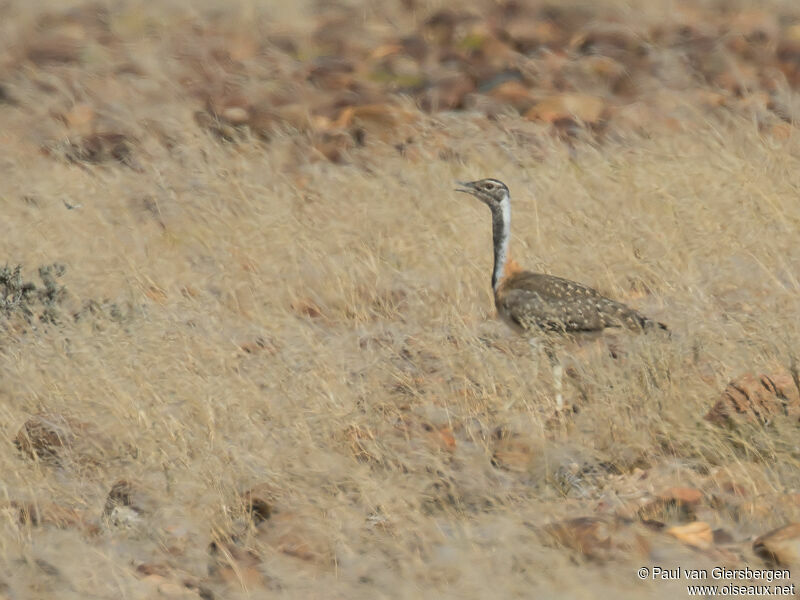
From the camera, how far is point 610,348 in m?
6.48

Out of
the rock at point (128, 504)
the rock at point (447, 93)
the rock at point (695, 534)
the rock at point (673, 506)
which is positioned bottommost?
the rock at point (447, 93)

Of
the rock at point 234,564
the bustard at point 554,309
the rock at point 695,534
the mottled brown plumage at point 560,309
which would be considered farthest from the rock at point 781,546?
the mottled brown plumage at point 560,309

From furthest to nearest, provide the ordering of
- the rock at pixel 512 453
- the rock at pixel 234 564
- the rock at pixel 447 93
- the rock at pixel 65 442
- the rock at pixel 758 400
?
the rock at pixel 447 93, the rock at pixel 65 442, the rock at pixel 512 453, the rock at pixel 758 400, the rock at pixel 234 564

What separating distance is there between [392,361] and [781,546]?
2663 mm

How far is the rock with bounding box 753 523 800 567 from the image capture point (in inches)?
161

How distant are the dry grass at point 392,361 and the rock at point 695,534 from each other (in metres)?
0.13

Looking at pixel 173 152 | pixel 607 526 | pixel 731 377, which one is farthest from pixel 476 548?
pixel 173 152

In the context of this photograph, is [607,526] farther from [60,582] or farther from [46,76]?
[46,76]

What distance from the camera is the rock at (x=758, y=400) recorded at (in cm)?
524

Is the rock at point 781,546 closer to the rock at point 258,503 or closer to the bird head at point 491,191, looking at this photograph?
the rock at point 258,503

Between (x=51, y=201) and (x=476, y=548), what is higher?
(x=476, y=548)

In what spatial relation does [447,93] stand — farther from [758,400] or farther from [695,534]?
[695,534]

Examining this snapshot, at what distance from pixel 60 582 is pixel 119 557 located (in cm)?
28

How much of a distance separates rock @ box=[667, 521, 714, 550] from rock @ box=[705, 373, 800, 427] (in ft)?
2.72
